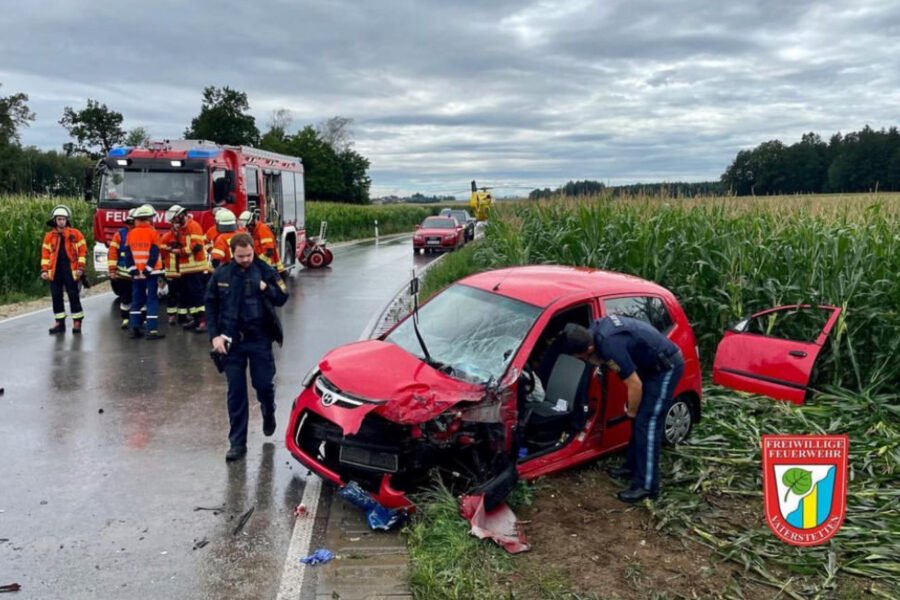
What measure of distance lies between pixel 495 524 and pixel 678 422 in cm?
231

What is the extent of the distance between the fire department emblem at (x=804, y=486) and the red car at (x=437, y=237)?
26.7 m

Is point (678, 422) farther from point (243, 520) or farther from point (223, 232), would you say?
point (223, 232)

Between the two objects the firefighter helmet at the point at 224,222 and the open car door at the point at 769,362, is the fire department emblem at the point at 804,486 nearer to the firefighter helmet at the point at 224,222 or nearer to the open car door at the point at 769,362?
the open car door at the point at 769,362

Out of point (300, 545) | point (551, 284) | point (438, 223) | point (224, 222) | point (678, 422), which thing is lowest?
point (300, 545)

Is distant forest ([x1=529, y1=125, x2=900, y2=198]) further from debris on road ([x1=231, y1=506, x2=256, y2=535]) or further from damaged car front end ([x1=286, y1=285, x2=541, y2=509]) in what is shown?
debris on road ([x1=231, y1=506, x2=256, y2=535])

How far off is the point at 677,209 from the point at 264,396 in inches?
281

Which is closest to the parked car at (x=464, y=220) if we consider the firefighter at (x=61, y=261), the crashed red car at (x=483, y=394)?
the firefighter at (x=61, y=261)

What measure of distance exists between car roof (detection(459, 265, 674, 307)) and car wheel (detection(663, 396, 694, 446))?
96cm

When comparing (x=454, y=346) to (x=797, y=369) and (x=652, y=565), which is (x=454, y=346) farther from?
(x=797, y=369)

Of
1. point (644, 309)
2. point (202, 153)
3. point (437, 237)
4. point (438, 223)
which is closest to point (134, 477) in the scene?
point (644, 309)

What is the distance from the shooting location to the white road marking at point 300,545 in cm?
414

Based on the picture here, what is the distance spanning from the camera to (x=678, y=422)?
6266 mm

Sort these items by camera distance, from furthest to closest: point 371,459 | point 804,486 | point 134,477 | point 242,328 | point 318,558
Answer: point 242,328 < point 134,477 < point 371,459 < point 318,558 < point 804,486

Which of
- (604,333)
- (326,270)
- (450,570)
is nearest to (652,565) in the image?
(450,570)
